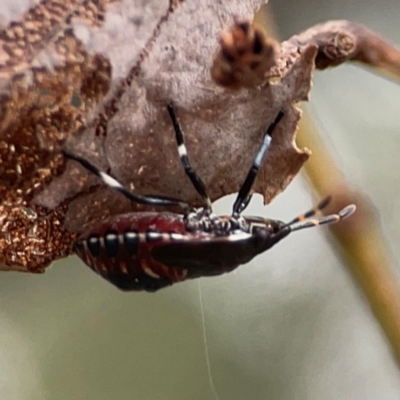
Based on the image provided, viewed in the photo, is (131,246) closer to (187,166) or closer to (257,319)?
(187,166)

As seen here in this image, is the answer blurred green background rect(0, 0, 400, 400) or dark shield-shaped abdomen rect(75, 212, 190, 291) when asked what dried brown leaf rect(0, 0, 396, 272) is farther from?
blurred green background rect(0, 0, 400, 400)

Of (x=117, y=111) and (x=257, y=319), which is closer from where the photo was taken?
(x=117, y=111)

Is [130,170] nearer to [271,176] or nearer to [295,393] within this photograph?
[271,176]

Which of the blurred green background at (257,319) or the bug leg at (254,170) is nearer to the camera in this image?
the bug leg at (254,170)

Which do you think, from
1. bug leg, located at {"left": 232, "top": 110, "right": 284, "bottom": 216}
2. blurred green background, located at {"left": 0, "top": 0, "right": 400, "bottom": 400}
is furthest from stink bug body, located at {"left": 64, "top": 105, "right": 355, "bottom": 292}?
blurred green background, located at {"left": 0, "top": 0, "right": 400, "bottom": 400}

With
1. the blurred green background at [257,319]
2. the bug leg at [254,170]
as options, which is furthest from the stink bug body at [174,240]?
the blurred green background at [257,319]

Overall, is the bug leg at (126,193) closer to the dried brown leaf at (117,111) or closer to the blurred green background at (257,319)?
the dried brown leaf at (117,111)

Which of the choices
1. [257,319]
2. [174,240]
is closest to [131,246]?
[174,240]
